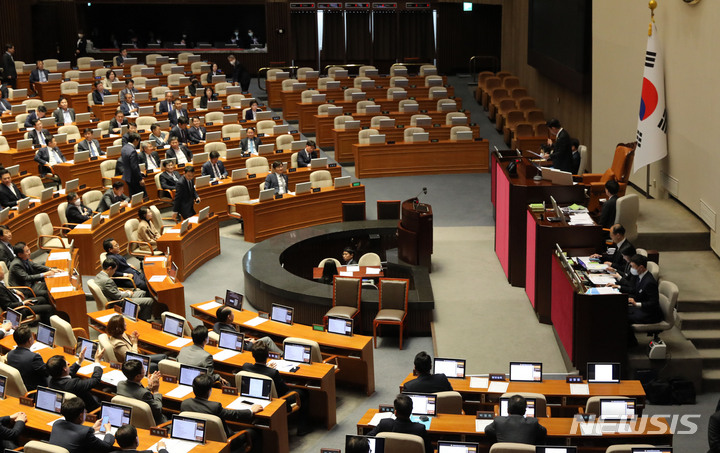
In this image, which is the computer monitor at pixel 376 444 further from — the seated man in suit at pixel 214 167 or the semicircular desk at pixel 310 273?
the seated man in suit at pixel 214 167

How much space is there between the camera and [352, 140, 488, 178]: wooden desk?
19281 mm

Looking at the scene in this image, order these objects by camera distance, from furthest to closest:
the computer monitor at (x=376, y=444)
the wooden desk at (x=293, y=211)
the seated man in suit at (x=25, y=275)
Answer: the wooden desk at (x=293, y=211), the seated man in suit at (x=25, y=275), the computer monitor at (x=376, y=444)

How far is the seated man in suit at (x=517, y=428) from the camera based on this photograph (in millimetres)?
7176

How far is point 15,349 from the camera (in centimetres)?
905

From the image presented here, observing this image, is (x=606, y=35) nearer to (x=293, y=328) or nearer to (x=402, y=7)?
(x=293, y=328)

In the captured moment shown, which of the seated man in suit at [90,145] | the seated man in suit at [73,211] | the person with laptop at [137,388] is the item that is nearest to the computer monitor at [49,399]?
the person with laptop at [137,388]

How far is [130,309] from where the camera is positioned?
10.9 metres

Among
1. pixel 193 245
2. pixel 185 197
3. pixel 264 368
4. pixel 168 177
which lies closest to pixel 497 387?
pixel 264 368

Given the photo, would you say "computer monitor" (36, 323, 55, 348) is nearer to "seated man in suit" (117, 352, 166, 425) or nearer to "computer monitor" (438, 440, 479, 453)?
"seated man in suit" (117, 352, 166, 425)

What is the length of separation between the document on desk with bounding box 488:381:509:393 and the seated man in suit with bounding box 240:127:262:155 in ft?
34.0

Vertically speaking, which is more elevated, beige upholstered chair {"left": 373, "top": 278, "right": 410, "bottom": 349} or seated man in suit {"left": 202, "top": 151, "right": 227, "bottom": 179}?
seated man in suit {"left": 202, "top": 151, "right": 227, "bottom": 179}

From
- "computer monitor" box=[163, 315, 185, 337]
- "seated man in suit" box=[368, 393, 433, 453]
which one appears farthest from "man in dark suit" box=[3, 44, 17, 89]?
"seated man in suit" box=[368, 393, 433, 453]

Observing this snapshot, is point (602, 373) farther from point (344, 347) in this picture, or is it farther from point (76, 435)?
point (76, 435)

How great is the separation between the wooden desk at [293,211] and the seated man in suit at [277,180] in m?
0.20
